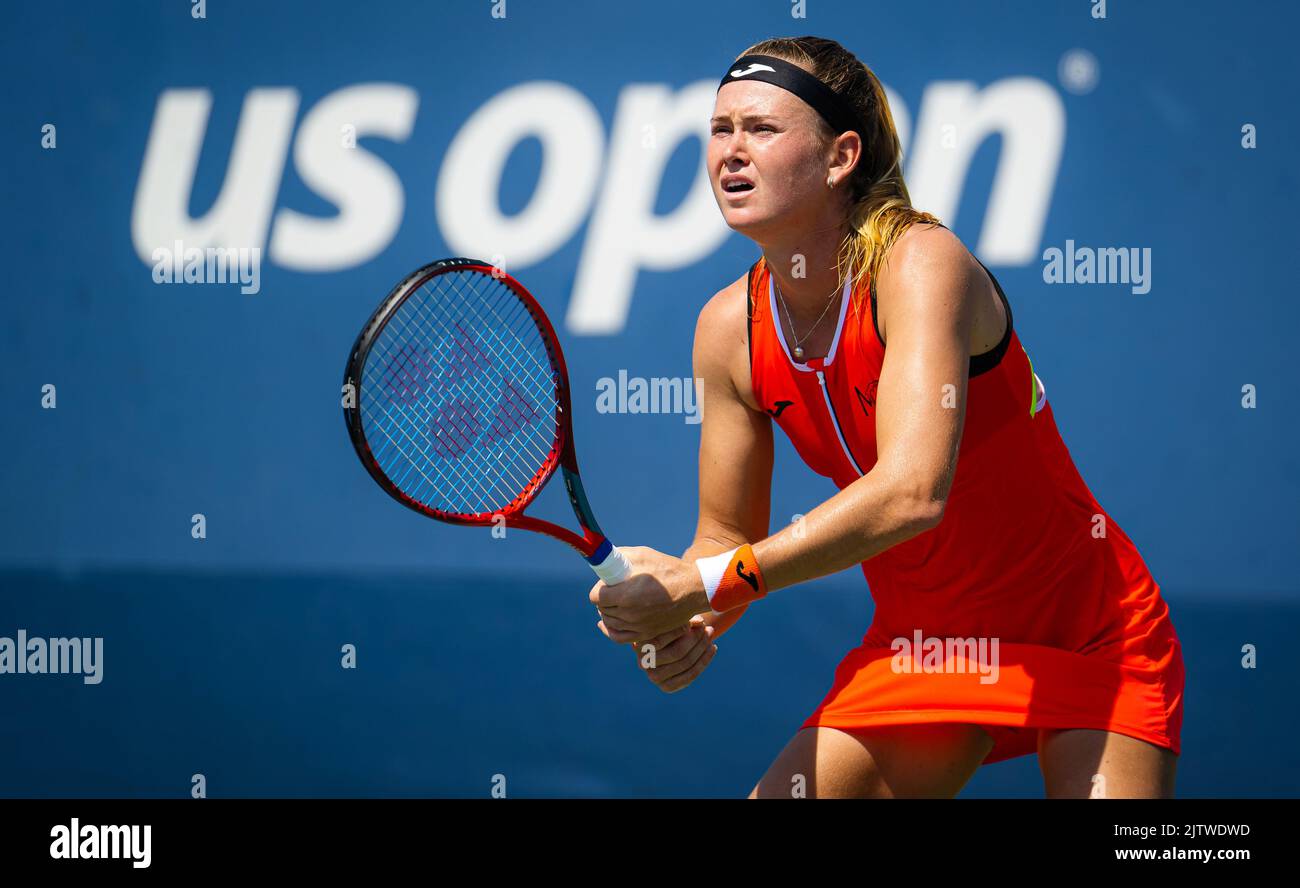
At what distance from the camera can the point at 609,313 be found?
449cm

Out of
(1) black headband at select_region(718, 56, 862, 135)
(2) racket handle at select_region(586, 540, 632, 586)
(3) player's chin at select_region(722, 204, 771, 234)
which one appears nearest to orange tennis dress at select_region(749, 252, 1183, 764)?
(3) player's chin at select_region(722, 204, 771, 234)

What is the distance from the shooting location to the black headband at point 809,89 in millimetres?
2129

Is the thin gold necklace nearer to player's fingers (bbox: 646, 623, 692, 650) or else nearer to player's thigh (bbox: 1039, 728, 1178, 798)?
player's fingers (bbox: 646, 623, 692, 650)

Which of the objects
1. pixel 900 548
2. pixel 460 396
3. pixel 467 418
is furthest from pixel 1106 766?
pixel 460 396

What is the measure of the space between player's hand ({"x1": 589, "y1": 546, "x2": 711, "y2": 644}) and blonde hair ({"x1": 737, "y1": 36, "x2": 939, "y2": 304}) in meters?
0.47

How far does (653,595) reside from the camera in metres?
2.04

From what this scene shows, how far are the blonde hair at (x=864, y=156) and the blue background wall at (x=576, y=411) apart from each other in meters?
1.95

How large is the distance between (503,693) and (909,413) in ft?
8.21

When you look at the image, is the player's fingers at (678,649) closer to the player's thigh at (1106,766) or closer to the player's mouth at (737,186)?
the player's thigh at (1106,766)

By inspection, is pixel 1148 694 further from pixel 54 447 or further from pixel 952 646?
pixel 54 447

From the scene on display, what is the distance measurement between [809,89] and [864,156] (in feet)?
0.44

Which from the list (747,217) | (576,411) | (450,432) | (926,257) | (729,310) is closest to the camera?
(926,257)

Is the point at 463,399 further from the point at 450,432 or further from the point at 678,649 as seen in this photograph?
the point at 678,649

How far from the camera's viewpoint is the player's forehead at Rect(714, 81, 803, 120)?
2.12 m
